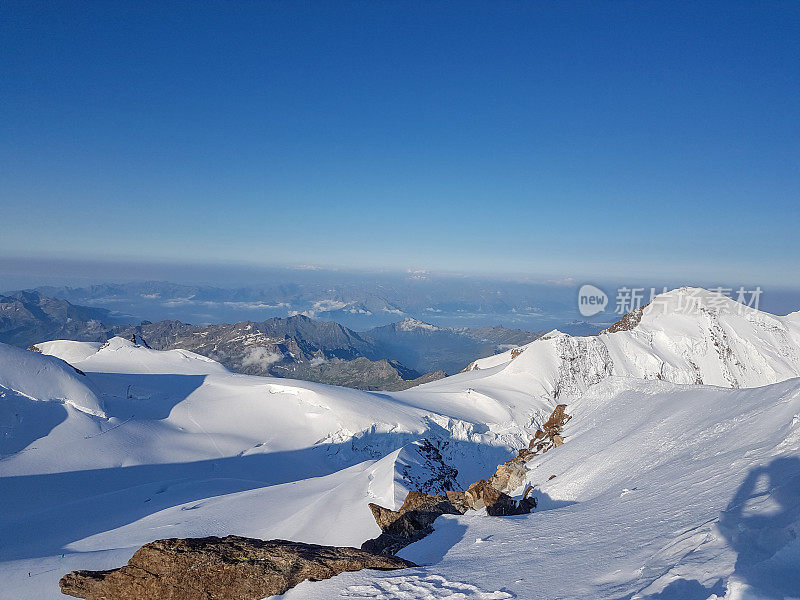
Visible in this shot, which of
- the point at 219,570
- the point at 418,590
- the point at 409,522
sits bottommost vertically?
the point at 409,522

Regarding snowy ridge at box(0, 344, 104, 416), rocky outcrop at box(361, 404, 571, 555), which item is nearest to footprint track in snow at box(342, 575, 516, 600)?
rocky outcrop at box(361, 404, 571, 555)

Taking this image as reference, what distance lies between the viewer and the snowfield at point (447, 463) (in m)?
6.07

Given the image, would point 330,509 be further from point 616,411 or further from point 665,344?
point 665,344

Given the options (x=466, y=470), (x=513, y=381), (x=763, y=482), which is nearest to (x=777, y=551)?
(x=763, y=482)

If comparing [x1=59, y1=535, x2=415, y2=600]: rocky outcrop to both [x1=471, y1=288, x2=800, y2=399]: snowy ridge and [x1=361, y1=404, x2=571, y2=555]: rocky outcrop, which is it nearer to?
[x1=361, y1=404, x2=571, y2=555]: rocky outcrop

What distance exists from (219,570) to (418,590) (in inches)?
186

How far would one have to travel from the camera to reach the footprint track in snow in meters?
6.00

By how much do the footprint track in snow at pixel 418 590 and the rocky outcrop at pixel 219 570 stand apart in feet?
3.64

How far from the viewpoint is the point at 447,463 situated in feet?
140

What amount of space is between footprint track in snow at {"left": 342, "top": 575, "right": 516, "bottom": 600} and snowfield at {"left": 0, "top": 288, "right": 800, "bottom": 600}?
0.05 m

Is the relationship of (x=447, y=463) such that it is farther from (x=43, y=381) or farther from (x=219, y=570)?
(x=43, y=381)

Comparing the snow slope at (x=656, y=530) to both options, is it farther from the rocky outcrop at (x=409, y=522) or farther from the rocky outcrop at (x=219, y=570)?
the rocky outcrop at (x=409, y=522)

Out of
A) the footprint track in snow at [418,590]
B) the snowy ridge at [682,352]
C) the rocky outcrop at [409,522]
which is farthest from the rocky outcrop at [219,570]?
the snowy ridge at [682,352]

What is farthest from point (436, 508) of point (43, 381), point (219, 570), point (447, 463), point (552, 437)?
point (43, 381)
